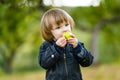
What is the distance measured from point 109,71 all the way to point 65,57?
28.4 ft

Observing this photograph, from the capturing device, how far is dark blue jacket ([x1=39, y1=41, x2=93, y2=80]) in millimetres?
4133

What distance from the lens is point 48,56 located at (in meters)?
4.16

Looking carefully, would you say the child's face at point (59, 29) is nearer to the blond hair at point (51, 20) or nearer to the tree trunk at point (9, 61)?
the blond hair at point (51, 20)

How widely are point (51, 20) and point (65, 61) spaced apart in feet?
1.22

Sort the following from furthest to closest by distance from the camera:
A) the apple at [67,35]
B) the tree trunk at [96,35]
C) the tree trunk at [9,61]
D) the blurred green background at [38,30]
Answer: the tree trunk at [9,61] < the tree trunk at [96,35] < the blurred green background at [38,30] < the apple at [67,35]

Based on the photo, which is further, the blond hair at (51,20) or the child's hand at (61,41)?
the blond hair at (51,20)

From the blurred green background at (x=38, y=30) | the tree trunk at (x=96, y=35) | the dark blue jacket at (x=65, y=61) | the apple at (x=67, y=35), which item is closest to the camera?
the apple at (x=67, y=35)

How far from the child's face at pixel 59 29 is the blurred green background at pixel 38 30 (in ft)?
11.9

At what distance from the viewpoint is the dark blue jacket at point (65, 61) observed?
4.13m

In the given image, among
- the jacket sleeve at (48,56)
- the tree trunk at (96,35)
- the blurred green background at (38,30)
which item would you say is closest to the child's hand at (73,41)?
the jacket sleeve at (48,56)

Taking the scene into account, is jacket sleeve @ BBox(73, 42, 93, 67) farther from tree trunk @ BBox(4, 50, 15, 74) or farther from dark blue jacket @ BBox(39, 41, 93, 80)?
tree trunk @ BBox(4, 50, 15, 74)

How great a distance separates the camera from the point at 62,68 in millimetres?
4168

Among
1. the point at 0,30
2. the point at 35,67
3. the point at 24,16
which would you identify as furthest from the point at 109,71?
the point at 35,67

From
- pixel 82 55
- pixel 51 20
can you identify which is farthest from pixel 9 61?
pixel 82 55
